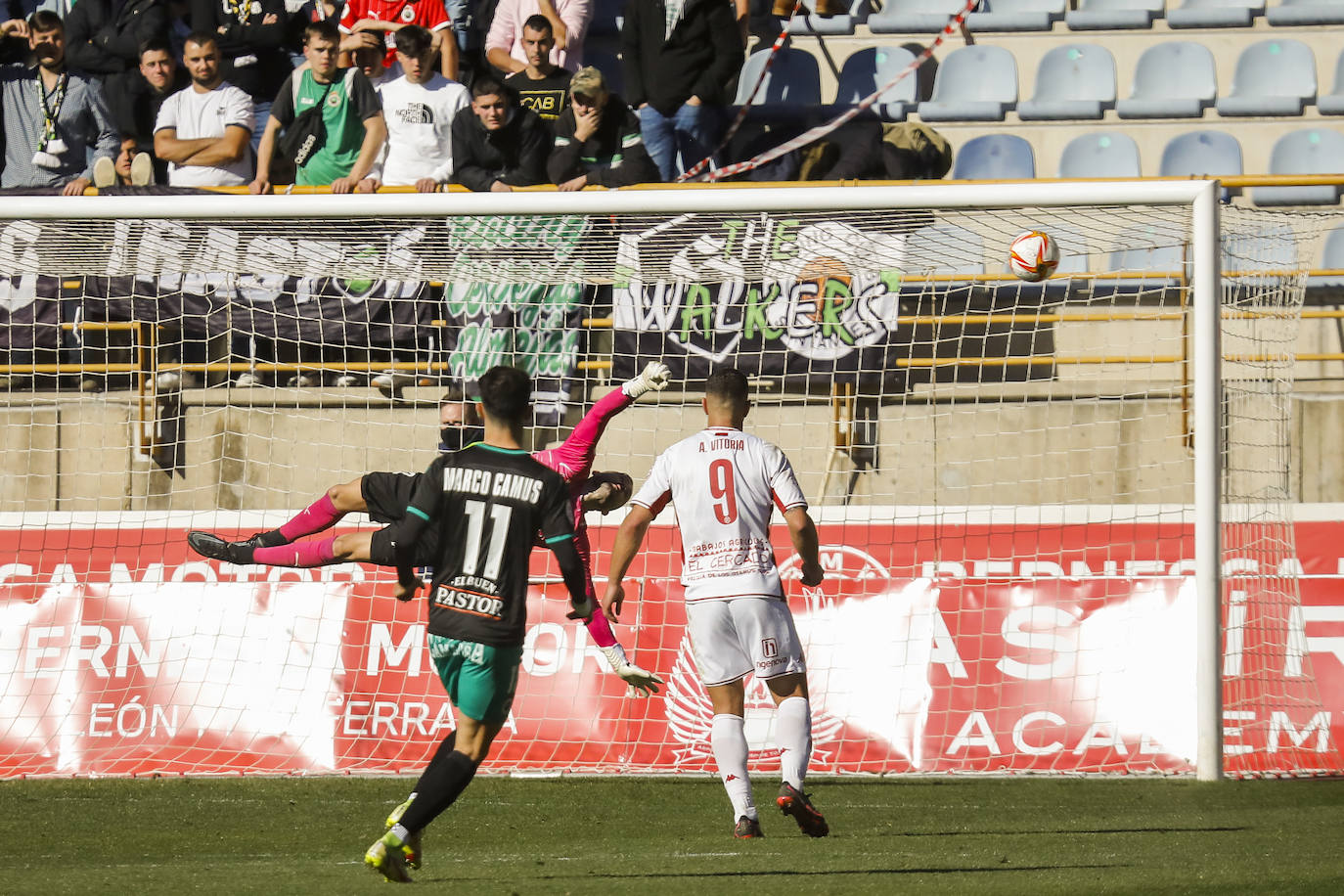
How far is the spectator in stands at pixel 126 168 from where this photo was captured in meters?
11.3

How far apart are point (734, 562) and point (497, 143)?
6129 mm

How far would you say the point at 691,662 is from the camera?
8766mm

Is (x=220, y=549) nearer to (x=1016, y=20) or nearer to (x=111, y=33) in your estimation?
(x=111, y=33)

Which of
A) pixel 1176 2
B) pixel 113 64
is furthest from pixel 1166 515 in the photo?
pixel 113 64

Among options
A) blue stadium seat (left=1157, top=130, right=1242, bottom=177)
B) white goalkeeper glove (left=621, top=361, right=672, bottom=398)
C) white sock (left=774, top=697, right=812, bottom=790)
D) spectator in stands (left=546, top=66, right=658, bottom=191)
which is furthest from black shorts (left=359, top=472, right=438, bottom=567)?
blue stadium seat (left=1157, top=130, right=1242, bottom=177)

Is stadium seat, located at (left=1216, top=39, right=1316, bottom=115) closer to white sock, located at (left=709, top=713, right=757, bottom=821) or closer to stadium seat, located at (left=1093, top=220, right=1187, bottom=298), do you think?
stadium seat, located at (left=1093, top=220, right=1187, bottom=298)

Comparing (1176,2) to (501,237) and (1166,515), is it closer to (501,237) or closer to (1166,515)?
(1166,515)

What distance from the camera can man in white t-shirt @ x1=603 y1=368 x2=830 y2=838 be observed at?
613 cm

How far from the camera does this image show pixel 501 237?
8734 millimetres

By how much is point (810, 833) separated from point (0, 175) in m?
10.1

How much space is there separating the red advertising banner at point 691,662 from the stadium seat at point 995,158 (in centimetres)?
481

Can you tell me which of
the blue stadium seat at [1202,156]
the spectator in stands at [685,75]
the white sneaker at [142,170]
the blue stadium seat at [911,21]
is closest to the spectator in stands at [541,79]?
the spectator in stands at [685,75]

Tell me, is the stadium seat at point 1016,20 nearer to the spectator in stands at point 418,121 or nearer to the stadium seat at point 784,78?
the stadium seat at point 784,78

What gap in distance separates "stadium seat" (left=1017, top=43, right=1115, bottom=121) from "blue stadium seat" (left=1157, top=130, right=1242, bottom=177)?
27.9 inches
